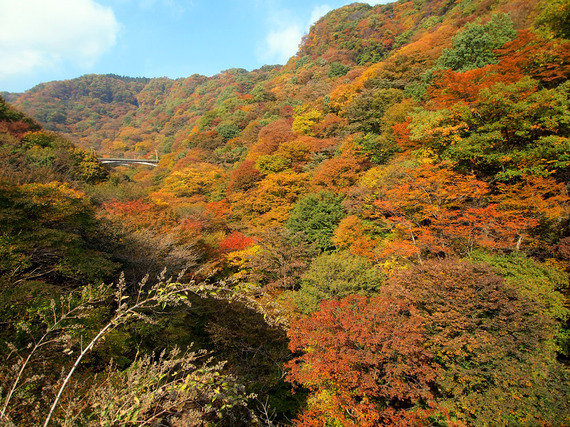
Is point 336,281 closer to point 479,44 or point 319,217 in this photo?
point 319,217

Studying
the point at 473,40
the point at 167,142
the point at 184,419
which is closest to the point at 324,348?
the point at 184,419

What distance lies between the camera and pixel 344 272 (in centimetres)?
1075

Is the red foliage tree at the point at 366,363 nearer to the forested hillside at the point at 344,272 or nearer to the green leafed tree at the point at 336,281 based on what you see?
the forested hillside at the point at 344,272

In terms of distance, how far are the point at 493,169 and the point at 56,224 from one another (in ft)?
63.3

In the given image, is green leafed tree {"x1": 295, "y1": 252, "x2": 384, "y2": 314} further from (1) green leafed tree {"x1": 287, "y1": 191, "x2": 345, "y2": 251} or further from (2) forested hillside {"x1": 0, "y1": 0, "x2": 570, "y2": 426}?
(1) green leafed tree {"x1": 287, "y1": 191, "x2": 345, "y2": 251}

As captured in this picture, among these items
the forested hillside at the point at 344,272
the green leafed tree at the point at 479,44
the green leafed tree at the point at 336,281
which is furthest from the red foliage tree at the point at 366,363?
the green leafed tree at the point at 479,44

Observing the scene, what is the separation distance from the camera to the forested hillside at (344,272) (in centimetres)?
419

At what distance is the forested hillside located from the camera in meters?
4.19

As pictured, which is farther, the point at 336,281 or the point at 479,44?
the point at 479,44

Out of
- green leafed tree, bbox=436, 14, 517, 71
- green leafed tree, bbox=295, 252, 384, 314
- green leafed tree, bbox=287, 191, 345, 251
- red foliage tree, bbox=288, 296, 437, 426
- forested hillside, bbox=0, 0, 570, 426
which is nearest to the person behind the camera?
forested hillside, bbox=0, 0, 570, 426

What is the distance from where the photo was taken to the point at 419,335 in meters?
7.25

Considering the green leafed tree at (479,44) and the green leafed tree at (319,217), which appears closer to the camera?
the green leafed tree at (319,217)

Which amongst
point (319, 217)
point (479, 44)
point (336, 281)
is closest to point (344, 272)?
point (336, 281)

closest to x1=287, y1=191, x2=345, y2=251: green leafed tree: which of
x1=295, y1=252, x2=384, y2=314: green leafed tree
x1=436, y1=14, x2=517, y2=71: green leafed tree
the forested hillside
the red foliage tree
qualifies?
the forested hillside
